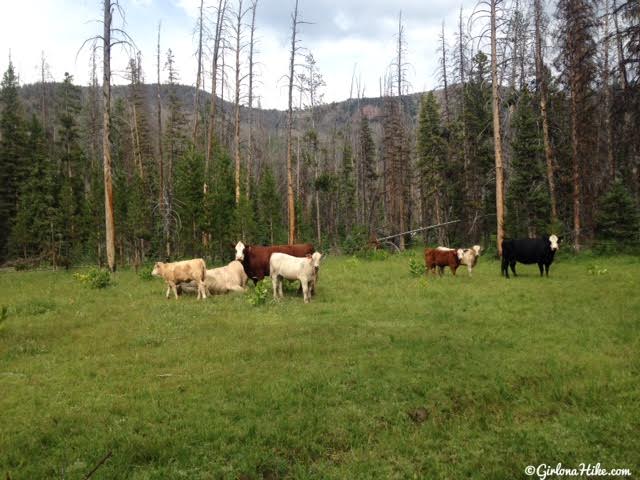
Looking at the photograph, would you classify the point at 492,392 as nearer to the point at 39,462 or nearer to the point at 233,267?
the point at 39,462

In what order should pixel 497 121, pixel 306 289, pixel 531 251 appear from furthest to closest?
pixel 497 121 → pixel 531 251 → pixel 306 289

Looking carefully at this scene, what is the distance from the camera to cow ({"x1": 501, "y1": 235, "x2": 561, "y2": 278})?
1748cm

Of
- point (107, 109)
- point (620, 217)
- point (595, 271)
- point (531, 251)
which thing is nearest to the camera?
point (595, 271)

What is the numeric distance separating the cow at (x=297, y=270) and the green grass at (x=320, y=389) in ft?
4.50

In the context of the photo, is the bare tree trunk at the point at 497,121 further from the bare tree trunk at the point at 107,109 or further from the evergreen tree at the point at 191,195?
the bare tree trunk at the point at 107,109

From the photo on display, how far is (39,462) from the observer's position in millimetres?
4816

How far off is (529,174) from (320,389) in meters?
24.4

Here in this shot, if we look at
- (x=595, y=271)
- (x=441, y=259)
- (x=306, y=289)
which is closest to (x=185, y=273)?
(x=306, y=289)

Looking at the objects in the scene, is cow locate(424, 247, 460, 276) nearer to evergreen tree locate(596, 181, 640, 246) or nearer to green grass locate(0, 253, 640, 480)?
green grass locate(0, 253, 640, 480)

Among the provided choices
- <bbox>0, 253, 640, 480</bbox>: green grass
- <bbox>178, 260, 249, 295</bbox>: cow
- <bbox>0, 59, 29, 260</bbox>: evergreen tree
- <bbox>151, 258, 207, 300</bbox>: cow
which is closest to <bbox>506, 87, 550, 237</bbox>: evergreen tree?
<bbox>0, 253, 640, 480</bbox>: green grass

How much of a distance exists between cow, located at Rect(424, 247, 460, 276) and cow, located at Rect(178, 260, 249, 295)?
8127 millimetres

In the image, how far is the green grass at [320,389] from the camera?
502 cm

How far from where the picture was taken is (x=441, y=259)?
61.8ft

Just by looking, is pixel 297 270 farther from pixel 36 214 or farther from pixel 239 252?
pixel 36 214
